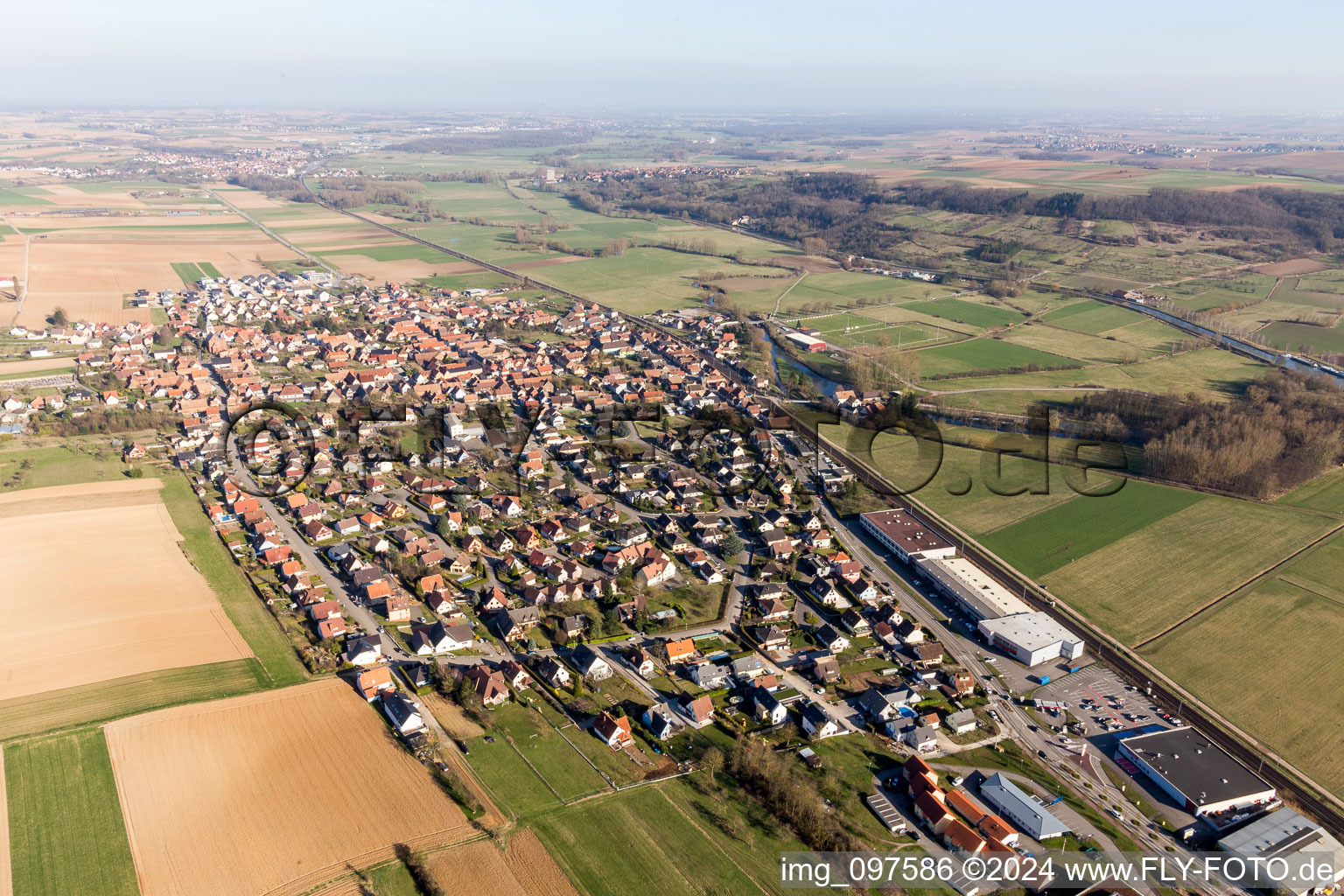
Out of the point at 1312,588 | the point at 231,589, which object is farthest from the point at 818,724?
the point at 231,589

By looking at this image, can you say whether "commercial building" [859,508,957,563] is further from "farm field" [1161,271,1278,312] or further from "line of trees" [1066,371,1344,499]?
"farm field" [1161,271,1278,312]

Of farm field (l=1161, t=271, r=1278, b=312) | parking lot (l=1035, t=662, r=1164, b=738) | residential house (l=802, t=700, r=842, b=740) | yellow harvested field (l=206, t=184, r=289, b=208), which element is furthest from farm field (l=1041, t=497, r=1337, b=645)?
yellow harvested field (l=206, t=184, r=289, b=208)

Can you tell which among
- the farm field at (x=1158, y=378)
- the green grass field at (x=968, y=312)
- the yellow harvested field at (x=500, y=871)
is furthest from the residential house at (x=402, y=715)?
the green grass field at (x=968, y=312)

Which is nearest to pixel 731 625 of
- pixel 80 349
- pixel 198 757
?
pixel 198 757

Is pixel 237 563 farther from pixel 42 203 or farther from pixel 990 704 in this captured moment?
pixel 42 203

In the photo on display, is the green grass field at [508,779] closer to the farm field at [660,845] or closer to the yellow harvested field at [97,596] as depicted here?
the farm field at [660,845]

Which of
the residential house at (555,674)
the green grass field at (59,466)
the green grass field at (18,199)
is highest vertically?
the green grass field at (18,199)
